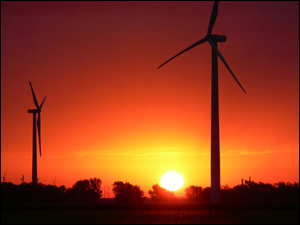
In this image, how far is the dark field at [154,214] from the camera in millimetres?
64312

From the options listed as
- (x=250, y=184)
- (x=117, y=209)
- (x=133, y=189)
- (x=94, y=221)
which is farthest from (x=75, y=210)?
(x=133, y=189)

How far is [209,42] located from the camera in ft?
333

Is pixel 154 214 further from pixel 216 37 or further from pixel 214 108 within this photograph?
pixel 216 37

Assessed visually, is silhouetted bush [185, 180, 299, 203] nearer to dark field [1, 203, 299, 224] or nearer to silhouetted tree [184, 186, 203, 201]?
silhouetted tree [184, 186, 203, 201]

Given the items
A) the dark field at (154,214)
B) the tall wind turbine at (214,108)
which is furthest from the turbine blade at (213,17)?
the dark field at (154,214)

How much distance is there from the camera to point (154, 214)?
74.6m

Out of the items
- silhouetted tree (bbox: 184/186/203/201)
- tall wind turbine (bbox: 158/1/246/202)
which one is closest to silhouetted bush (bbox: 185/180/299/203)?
silhouetted tree (bbox: 184/186/203/201)

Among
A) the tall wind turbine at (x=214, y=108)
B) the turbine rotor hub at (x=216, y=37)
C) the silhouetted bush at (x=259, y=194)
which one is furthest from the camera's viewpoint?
the silhouetted bush at (x=259, y=194)

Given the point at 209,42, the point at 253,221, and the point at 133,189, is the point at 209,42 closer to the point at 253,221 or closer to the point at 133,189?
the point at 253,221

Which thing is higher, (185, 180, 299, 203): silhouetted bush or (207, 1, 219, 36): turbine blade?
(207, 1, 219, 36): turbine blade

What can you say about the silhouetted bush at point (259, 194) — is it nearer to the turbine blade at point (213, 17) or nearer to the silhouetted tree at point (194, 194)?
the silhouetted tree at point (194, 194)

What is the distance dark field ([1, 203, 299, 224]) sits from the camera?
6431 cm

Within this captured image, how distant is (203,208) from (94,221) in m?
18.8

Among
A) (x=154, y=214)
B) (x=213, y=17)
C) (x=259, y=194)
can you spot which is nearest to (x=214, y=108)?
(x=213, y=17)
